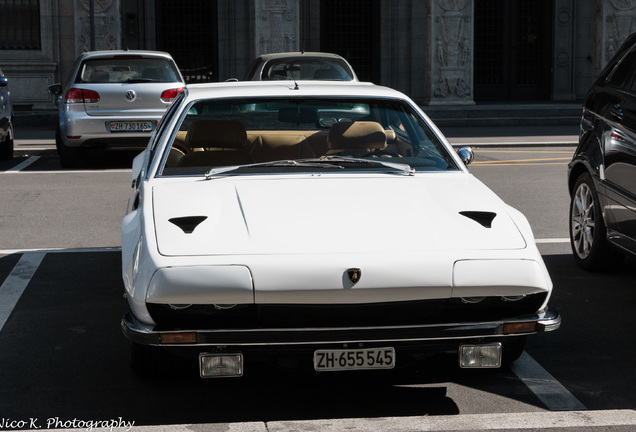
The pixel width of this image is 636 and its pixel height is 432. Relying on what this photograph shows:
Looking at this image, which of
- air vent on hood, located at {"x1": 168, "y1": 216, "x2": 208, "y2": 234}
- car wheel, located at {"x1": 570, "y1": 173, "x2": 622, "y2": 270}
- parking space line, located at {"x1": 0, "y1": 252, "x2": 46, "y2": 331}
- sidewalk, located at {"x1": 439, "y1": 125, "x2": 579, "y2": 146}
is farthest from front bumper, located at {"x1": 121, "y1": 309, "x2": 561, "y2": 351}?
sidewalk, located at {"x1": 439, "y1": 125, "x2": 579, "y2": 146}

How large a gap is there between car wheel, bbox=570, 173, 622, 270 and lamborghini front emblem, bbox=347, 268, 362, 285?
3622mm

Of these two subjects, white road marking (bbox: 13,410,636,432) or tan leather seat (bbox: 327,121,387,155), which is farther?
tan leather seat (bbox: 327,121,387,155)

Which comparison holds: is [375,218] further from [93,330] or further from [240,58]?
[240,58]

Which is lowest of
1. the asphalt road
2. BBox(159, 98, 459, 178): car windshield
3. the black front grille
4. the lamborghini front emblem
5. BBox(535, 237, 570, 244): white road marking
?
BBox(535, 237, 570, 244): white road marking

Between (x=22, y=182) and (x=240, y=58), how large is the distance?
14.0 metres

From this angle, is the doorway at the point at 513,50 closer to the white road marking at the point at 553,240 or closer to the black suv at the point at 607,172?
the white road marking at the point at 553,240

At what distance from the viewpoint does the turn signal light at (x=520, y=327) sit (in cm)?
464

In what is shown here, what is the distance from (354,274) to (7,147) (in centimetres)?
1289

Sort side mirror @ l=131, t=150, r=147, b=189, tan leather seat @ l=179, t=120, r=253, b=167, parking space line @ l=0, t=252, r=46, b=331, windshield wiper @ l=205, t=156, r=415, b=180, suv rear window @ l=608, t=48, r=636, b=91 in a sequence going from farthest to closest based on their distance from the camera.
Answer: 1. suv rear window @ l=608, t=48, r=636, b=91
2. parking space line @ l=0, t=252, r=46, b=331
3. side mirror @ l=131, t=150, r=147, b=189
4. tan leather seat @ l=179, t=120, r=253, b=167
5. windshield wiper @ l=205, t=156, r=415, b=180

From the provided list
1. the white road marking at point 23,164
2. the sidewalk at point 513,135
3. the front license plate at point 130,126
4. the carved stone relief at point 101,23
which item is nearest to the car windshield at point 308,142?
the front license plate at point 130,126

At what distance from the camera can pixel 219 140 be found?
6.20 m

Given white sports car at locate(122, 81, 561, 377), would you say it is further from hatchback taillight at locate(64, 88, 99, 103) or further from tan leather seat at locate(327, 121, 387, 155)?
hatchback taillight at locate(64, 88, 99, 103)

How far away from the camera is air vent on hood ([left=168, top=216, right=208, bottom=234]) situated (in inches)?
194

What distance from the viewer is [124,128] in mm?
15016
